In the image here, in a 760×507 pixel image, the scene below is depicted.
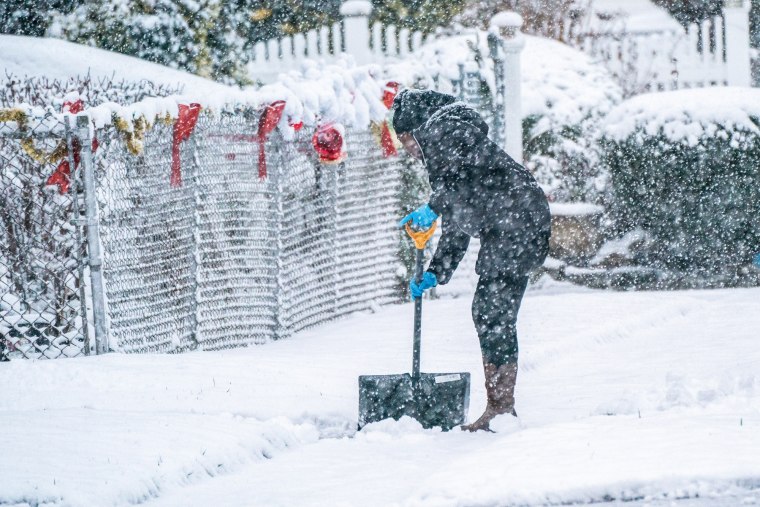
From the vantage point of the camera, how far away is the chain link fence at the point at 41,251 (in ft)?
25.1

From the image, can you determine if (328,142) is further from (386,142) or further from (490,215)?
(490,215)

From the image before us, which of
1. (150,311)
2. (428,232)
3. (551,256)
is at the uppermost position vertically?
(428,232)

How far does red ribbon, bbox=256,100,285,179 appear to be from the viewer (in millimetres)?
8812

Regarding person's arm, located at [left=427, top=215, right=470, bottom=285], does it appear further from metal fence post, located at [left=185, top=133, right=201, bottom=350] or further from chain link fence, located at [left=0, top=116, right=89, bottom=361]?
metal fence post, located at [left=185, top=133, right=201, bottom=350]

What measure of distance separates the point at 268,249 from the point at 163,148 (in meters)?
1.32

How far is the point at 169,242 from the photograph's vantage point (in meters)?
8.23

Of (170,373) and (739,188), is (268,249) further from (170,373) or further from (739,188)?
(739,188)

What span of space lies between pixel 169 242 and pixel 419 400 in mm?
2588

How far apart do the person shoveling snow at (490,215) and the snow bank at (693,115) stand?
611cm

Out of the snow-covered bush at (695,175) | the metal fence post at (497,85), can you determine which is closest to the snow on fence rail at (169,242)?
the metal fence post at (497,85)

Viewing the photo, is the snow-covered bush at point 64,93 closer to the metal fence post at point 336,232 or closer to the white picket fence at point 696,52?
the metal fence post at point 336,232

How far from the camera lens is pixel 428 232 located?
6.39 metres

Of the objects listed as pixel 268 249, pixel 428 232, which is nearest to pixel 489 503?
A: pixel 428 232

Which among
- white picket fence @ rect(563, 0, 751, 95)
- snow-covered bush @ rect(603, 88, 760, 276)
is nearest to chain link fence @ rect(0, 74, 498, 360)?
snow-covered bush @ rect(603, 88, 760, 276)
